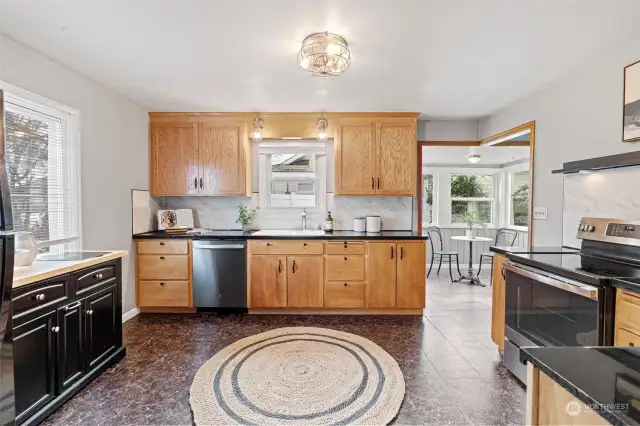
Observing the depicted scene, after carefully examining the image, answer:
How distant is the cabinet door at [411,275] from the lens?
3.57 m

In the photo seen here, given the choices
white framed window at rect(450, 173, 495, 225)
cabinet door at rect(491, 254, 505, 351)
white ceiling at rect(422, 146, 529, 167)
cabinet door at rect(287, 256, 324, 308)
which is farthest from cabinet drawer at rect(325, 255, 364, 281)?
white framed window at rect(450, 173, 495, 225)

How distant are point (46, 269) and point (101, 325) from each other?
670 mm

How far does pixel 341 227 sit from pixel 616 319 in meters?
2.90

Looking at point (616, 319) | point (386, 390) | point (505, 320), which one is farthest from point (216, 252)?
point (616, 319)

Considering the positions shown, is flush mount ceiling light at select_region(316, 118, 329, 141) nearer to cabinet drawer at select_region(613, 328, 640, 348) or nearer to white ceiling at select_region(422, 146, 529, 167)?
white ceiling at select_region(422, 146, 529, 167)

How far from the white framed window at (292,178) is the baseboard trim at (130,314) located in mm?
1872

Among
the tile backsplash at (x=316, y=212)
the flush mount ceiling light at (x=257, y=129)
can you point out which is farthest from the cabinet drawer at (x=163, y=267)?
the flush mount ceiling light at (x=257, y=129)

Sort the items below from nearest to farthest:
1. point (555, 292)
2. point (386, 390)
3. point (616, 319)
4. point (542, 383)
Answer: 1. point (542, 383)
2. point (616, 319)
3. point (555, 292)
4. point (386, 390)

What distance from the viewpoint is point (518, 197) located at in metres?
6.32

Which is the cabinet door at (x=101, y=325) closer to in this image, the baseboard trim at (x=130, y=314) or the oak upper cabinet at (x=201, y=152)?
the baseboard trim at (x=130, y=314)

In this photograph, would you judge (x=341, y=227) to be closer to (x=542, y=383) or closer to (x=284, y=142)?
(x=284, y=142)

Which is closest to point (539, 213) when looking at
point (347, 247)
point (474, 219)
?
point (347, 247)

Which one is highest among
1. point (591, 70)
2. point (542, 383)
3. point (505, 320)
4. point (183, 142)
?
point (591, 70)

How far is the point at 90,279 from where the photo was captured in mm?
2254
